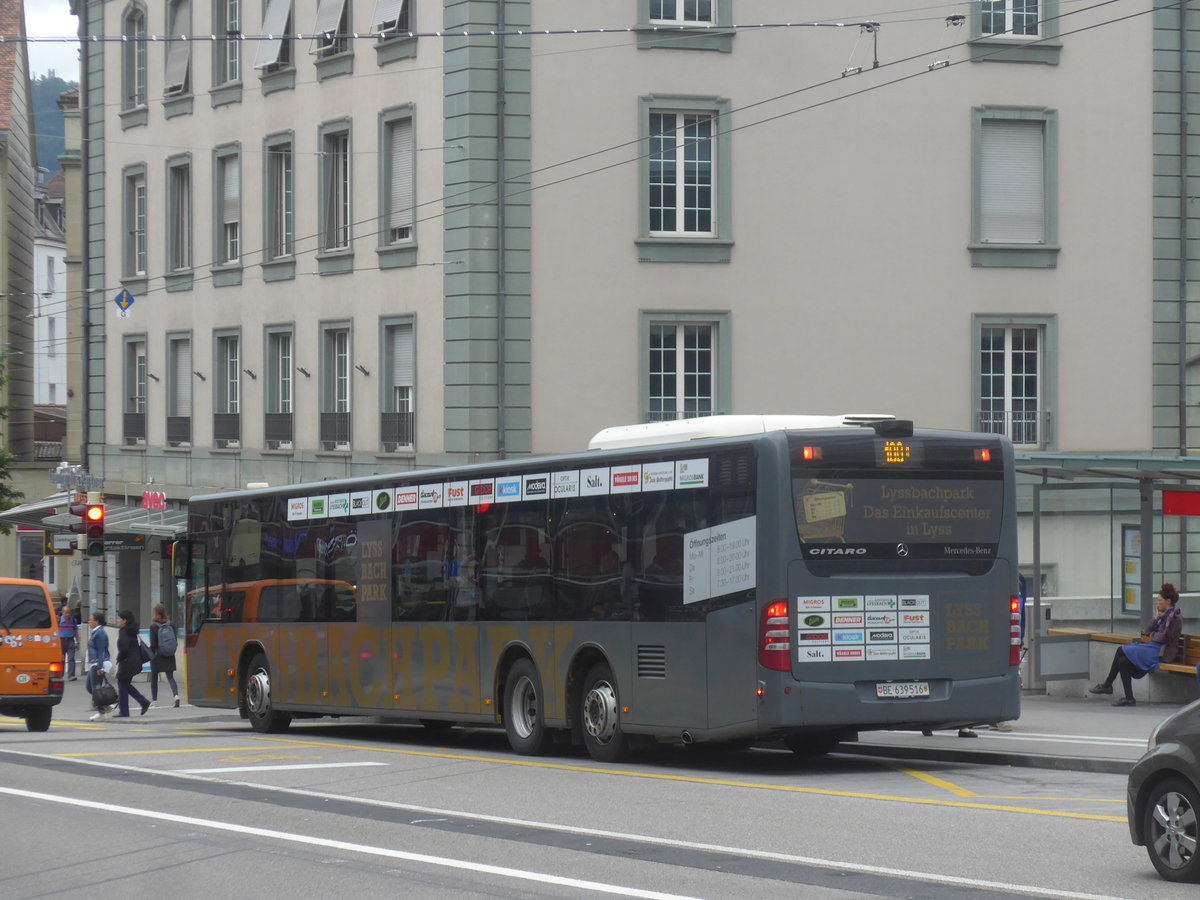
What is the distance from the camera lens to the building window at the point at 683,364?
101ft

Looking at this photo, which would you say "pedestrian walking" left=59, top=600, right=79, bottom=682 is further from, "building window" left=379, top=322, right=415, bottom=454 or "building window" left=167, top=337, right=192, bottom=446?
"building window" left=379, top=322, right=415, bottom=454

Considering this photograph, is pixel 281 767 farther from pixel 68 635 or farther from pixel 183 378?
pixel 183 378

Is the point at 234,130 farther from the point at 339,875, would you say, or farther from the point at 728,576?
the point at 339,875

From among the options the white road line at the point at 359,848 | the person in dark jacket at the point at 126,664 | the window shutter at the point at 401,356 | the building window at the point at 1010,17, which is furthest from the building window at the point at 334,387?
the white road line at the point at 359,848

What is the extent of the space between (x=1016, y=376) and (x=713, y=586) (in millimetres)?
17178

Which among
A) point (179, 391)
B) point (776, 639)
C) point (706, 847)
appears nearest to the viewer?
point (706, 847)

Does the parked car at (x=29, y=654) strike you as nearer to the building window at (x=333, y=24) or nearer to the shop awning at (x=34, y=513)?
the building window at (x=333, y=24)

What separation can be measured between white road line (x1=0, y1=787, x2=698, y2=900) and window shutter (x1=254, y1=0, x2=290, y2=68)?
22311mm

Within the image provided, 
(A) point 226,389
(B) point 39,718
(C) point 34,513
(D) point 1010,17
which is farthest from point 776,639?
(C) point 34,513

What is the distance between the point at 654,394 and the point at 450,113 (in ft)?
18.4

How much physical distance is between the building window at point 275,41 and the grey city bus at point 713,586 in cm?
1665

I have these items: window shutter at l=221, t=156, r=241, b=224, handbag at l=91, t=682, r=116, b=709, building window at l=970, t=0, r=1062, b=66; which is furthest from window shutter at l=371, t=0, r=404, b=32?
handbag at l=91, t=682, r=116, b=709

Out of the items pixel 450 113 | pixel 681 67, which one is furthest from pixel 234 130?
pixel 681 67

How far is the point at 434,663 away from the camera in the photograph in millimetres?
20047
